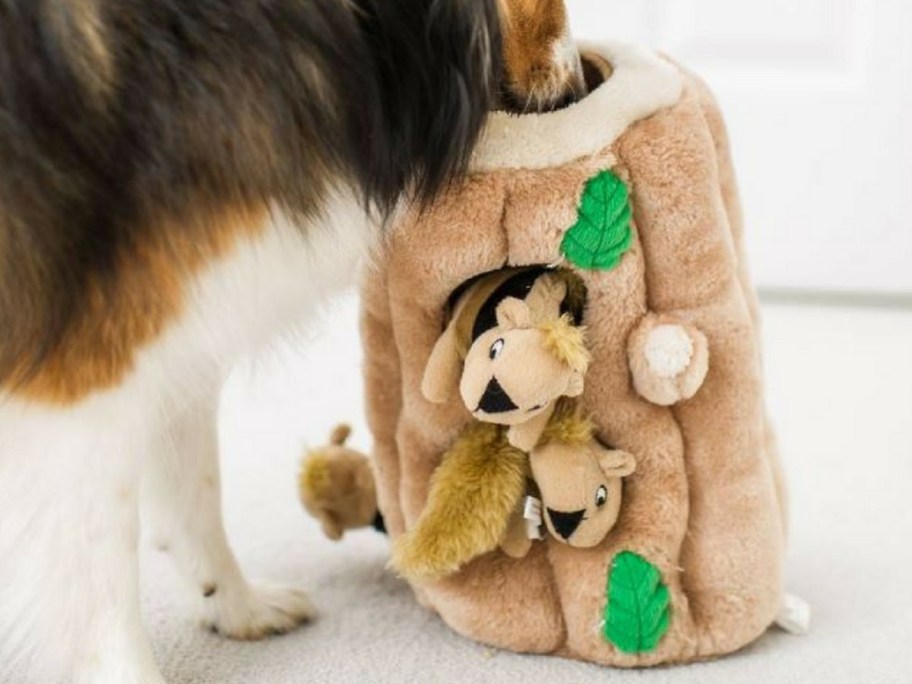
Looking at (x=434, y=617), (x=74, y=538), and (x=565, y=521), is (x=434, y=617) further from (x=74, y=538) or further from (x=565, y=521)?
(x=74, y=538)

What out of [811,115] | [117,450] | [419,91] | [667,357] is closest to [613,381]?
[667,357]

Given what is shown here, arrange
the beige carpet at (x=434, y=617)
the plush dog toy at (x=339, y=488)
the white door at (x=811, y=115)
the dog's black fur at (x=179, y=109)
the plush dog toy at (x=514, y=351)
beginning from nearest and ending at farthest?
1. the dog's black fur at (x=179, y=109)
2. the plush dog toy at (x=514, y=351)
3. the beige carpet at (x=434, y=617)
4. the plush dog toy at (x=339, y=488)
5. the white door at (x=811, y=115)

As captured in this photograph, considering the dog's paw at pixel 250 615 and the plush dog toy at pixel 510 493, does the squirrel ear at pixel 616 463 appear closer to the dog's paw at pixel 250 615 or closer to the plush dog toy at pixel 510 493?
the plush dog toy at pixel 510 493

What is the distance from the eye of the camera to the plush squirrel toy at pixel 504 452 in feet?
3.37

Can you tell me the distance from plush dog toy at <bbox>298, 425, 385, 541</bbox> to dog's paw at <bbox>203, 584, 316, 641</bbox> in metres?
0.12

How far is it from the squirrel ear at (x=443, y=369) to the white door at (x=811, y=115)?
1.43 metres

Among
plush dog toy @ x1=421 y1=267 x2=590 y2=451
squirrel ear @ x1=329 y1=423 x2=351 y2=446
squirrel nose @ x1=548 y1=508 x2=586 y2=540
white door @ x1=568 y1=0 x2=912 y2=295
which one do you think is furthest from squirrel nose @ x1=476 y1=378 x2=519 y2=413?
white door @ x1=568 y1=0 x2=912 y2=295

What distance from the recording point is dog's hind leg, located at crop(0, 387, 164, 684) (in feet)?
3.11

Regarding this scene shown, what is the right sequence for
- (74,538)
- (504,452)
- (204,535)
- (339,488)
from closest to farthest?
(74,538) < (504,452) < (204,535) < (339,488)

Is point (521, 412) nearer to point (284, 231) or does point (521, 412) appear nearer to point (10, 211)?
point (284, 231)

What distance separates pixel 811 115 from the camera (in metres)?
2.34

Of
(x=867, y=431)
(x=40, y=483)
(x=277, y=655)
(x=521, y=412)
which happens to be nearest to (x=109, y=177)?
(x=40, y=483)

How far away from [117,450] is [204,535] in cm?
25

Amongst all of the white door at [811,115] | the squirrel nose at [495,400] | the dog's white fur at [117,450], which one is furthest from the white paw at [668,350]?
the white door at [811,115]
